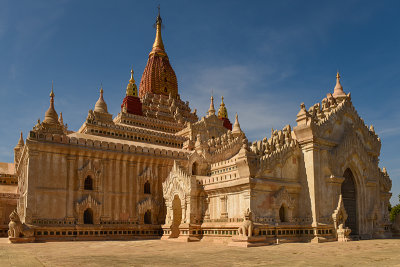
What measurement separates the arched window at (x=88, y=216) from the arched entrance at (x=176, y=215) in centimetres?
721

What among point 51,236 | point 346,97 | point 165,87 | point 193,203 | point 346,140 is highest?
point 165,87

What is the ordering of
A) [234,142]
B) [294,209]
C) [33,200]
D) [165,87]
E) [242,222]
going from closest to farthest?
1. [242,222]
2. [294,209]
3. [33,200]
4. [234,142]
5. [165,87]

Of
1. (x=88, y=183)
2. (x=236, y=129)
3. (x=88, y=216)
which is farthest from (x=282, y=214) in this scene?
(x=236, y=129)

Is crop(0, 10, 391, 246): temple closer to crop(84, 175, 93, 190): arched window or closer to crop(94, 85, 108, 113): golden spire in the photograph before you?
crop(84, 175, 93, 190): arched window

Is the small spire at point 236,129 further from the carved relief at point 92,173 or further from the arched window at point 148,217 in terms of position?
the carved relief at point 92,173

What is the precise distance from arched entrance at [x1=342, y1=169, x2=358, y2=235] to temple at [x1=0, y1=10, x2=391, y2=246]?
84mm

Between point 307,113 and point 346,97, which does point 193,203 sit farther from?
point 346,97

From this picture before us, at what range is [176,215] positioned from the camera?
35.8 meters

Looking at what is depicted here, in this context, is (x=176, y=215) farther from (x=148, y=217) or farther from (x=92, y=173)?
(x=92, y=173)

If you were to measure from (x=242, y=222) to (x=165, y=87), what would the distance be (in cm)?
3887

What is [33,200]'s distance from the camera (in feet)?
107

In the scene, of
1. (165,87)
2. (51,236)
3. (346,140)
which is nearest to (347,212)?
(346,140)

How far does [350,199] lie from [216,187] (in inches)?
465

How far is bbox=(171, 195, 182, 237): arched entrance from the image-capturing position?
34956 millimetres
